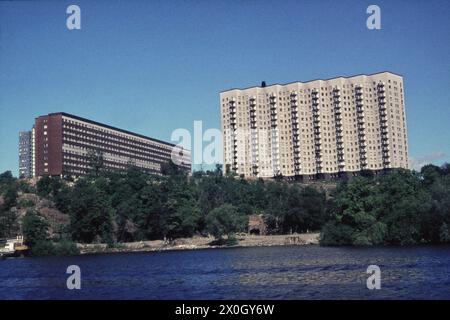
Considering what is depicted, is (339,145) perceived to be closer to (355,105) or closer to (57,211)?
(355,105)

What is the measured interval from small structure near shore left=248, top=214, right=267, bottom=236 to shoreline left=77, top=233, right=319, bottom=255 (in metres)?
7.89

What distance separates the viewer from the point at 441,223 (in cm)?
7531

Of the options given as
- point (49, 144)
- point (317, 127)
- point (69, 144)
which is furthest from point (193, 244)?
point (49, 144)

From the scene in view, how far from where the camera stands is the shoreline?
98375 mm

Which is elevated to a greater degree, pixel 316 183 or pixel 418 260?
pixel 316 183

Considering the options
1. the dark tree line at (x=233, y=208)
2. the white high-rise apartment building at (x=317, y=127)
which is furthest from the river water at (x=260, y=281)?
the white high-rise apartment building at (x=317, y=127)

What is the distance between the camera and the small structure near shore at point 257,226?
116625mm

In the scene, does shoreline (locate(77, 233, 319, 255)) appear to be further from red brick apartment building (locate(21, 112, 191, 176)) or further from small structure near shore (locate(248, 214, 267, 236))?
red brick apartment building (locate(21, 112, 191, 176))

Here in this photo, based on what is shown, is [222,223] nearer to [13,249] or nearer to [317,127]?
[13,249]

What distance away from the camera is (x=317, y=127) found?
15288 cm

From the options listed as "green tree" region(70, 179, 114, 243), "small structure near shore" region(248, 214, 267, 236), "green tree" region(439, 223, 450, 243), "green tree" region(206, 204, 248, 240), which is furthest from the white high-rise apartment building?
"green tree" region(439, 223, 450, 243)

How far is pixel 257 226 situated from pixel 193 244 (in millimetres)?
18360
